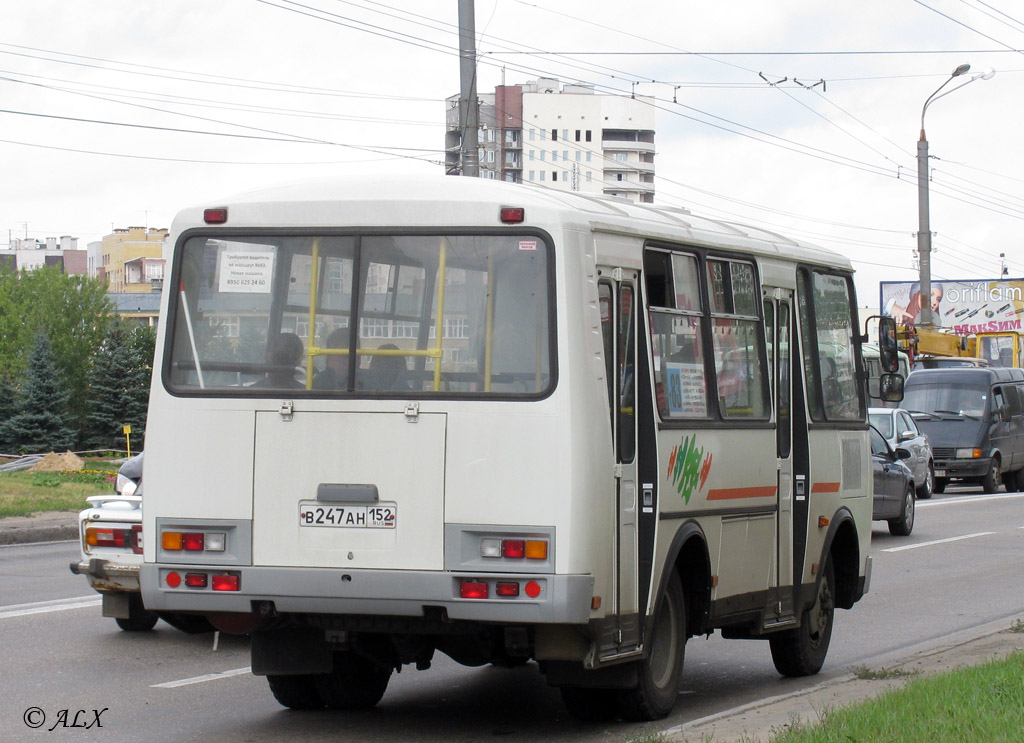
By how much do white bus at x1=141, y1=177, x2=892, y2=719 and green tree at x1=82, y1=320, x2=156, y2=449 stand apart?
6684 centimetres

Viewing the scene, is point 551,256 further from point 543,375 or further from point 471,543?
point 471,543

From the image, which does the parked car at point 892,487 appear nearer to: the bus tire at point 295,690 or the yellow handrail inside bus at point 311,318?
the bus tire at point 295,690

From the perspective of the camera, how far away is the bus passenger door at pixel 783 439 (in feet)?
31.2

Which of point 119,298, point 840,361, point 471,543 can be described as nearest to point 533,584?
point 471,543

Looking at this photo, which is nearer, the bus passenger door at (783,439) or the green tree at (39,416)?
the bus passenger door at (783,439)

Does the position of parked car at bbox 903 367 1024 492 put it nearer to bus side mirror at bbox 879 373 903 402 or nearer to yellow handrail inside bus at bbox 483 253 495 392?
bus side mirror at bbox 879 373 903 402

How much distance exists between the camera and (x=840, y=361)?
1081cm

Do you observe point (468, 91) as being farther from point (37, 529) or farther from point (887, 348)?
point (887, 348)

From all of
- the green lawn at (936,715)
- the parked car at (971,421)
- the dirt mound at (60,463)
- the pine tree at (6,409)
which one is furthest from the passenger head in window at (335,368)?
Answer: the pine tree at (6,409)

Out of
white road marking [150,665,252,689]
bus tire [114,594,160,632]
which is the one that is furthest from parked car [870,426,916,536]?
white road marking [150,665,252,689]

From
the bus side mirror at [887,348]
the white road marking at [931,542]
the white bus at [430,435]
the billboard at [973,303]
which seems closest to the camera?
the white bus at [430,435]

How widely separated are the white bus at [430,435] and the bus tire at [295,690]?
0.25 meters

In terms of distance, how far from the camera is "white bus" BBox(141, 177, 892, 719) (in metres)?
7.15

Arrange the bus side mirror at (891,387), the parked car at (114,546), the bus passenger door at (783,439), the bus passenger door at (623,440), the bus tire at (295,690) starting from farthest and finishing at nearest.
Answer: the bus side mirror at (891,387), the parked car at (114,546), the bus passenger door at (783,439), the bus tire at (295,690), the bus passenger door at (623,440)
